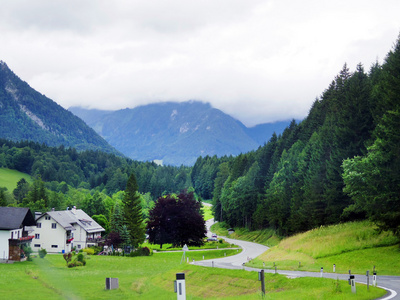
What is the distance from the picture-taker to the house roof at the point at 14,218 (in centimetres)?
6006

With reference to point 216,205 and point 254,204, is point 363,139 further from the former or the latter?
point 216,205

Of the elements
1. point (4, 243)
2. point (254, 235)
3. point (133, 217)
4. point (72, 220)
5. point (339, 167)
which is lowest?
point (254, 235)

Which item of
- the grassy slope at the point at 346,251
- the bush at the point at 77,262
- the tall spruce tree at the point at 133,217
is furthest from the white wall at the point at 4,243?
the grassy slope at the point at 346,251

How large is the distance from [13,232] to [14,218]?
6.80 feet

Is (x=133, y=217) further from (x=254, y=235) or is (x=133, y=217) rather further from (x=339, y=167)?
(x=339, y=167)

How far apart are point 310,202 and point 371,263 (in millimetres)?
23800

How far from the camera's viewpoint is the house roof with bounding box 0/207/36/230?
60.1 meters

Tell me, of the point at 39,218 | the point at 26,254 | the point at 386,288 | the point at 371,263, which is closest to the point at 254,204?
the point at 39,218

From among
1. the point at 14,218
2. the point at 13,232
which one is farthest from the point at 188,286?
the point at 14,218

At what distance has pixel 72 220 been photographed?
89.1 meters

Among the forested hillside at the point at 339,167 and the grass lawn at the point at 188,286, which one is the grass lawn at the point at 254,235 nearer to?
the forested hillside at the point at 339,167

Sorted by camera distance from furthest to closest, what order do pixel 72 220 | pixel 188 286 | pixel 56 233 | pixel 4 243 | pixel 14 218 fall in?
pixel 72 220, pixel 56 233, pixel 14 218, pixel 4 243, pixel 188 286

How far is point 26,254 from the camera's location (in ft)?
196

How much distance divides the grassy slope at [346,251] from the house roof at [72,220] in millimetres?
49221
